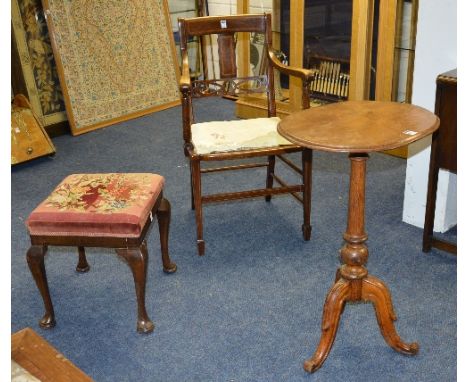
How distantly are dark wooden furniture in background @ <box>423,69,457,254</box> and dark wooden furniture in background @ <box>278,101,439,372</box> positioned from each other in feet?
1.44

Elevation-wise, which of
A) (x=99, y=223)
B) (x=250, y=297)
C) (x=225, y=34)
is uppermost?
(x=225, y=34)

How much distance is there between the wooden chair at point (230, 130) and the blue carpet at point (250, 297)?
218 millimetres

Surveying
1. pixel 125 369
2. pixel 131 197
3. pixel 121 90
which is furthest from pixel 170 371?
pixel 121 90

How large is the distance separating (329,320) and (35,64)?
312 centimetres

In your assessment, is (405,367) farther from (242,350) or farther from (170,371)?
(170,371)

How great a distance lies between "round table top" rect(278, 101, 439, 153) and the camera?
1.60 metres

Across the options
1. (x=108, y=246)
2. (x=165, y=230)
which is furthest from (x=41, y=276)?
(x=165, y=230)

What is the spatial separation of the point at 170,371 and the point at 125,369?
159 mm

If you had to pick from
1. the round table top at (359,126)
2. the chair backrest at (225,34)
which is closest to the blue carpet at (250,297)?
the chair backrest at (225,34)

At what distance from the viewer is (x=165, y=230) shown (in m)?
2.45

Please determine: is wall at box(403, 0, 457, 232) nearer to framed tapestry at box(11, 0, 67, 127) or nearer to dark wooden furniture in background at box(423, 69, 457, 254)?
dark wooden furniture in background at box(423, 69, 457, 254)

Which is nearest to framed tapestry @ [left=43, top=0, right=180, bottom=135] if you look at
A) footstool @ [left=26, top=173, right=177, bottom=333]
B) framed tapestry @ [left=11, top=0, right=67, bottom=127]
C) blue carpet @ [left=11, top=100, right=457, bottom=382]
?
framed tapestry @ [left=11, top=0, right=67, bottom=127]

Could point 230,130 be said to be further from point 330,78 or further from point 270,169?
point 330,78

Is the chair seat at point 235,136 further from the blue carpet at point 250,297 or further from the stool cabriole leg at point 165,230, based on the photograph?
the blue carpet at point 250,297
